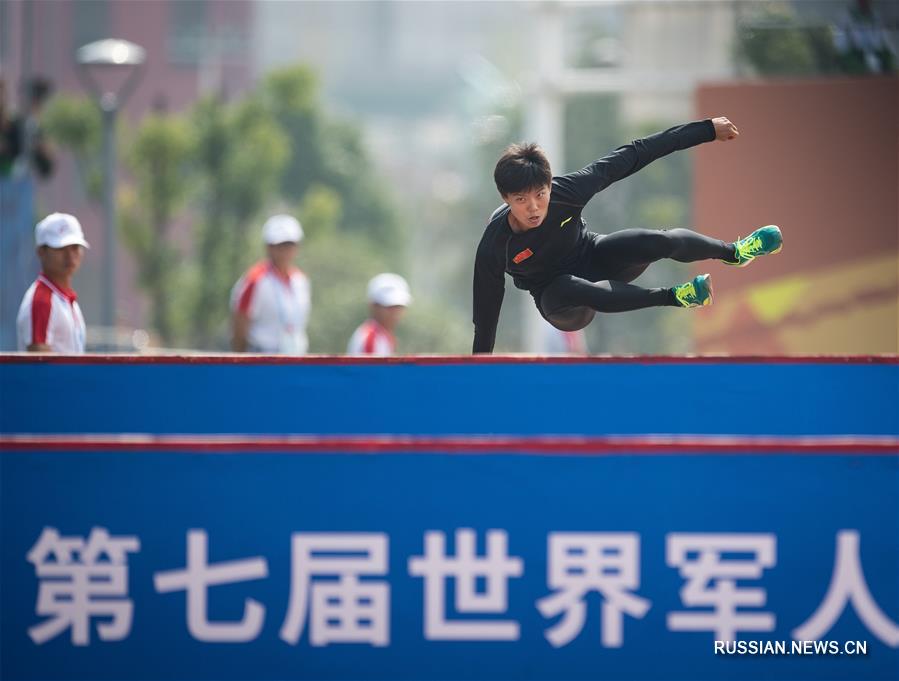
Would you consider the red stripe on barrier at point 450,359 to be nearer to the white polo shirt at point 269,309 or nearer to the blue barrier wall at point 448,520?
the blue barrier wall at point 448,520

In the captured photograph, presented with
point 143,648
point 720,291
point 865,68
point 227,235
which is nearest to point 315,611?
point 143,648

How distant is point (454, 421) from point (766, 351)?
8116 millimetres

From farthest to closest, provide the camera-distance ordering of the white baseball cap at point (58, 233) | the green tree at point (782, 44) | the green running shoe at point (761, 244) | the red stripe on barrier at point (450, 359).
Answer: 1. the green tree at point (782, 44)
2. the white baseball cap at point (58, 233)
3. the green running shoe at point (761, 244)
4. the red stripe on barrier at point (450, 359)

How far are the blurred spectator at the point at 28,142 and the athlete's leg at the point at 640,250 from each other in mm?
6838

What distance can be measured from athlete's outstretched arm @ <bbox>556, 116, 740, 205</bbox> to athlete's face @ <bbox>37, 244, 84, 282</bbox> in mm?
2356

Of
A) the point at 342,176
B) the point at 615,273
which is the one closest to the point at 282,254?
the point at 615,273

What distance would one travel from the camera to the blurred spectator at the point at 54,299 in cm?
626

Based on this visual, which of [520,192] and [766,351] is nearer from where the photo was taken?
[520,192]


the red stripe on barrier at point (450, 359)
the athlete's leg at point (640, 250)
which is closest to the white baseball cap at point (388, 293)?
the athlete's leg at point (640, 250)

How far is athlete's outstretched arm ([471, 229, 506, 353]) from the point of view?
5.68m

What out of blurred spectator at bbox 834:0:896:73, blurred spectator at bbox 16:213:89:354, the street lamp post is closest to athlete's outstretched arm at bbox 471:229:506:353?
blurred spectator at bbox 16:213:89:354

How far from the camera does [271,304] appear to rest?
8.73 metres

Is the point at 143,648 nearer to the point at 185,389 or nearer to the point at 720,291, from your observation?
the point at 185,389

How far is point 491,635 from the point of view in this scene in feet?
16.7
